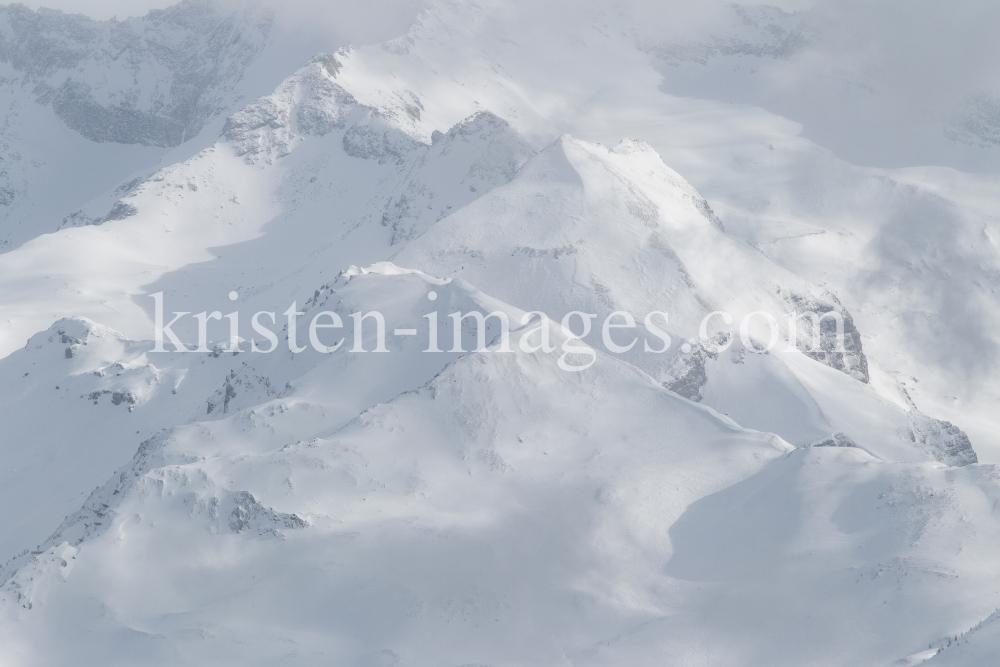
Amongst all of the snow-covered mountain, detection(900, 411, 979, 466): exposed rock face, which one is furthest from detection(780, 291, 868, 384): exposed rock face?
detection(900, 411, 979, 466): exposed rock face

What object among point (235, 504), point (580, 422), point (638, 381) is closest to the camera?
point (235, 504)

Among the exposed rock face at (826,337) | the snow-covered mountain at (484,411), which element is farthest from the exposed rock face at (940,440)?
the exposed rock face at (826,337)

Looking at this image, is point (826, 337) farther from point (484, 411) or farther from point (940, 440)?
point (484, 411)

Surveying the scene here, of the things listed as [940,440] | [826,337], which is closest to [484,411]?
[940,440]

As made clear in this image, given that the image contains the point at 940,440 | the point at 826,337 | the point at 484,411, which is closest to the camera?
the point at 484,411

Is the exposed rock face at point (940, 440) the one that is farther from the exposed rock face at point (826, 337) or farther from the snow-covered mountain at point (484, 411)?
the exposed rock face at point (826, 337)

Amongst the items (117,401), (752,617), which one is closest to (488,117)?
(117,401)

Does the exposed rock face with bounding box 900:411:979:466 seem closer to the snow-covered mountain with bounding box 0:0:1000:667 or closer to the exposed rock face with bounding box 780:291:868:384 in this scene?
the snow-covered mountain with bounding box 0:0:1000:667

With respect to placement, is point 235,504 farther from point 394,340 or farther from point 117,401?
point 117,401

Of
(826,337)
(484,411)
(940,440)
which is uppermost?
(484,411)
